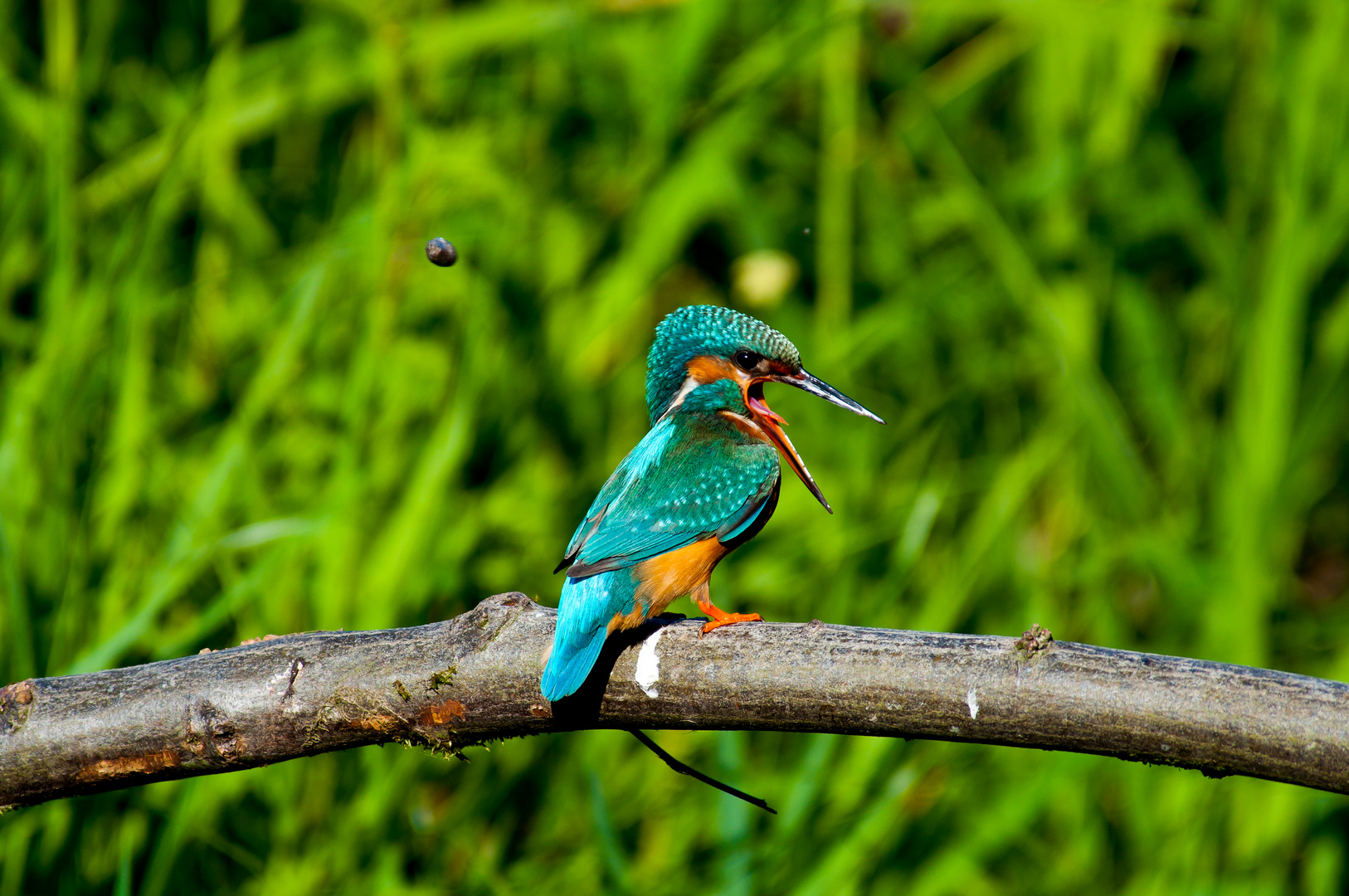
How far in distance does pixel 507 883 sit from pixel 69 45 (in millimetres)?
2175

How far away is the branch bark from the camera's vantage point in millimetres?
1274

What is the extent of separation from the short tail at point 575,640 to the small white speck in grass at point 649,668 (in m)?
0.06

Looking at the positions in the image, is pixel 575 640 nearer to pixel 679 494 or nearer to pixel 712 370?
pixel 679 494

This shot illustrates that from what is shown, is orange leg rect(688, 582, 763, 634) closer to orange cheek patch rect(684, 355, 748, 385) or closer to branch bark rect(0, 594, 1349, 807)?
branch bark rect(0, 594, 1349, 807)

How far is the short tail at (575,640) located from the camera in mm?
1443

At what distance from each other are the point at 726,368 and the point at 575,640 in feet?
2.69

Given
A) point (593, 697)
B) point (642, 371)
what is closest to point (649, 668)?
point (593, 697)

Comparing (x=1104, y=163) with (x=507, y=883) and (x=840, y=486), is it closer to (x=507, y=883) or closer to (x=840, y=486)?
(x=840, y=486)

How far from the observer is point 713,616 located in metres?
1.88

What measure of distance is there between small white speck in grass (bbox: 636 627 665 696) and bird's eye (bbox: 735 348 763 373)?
27.5 inches

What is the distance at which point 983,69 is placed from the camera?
13.2 feet

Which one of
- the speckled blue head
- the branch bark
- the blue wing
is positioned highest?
the speckled blue head

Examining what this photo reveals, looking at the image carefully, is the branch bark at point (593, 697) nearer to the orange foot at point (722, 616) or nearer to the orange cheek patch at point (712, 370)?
the orange foot at point (722, 616)

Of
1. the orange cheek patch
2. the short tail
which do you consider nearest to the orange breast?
the short tail
